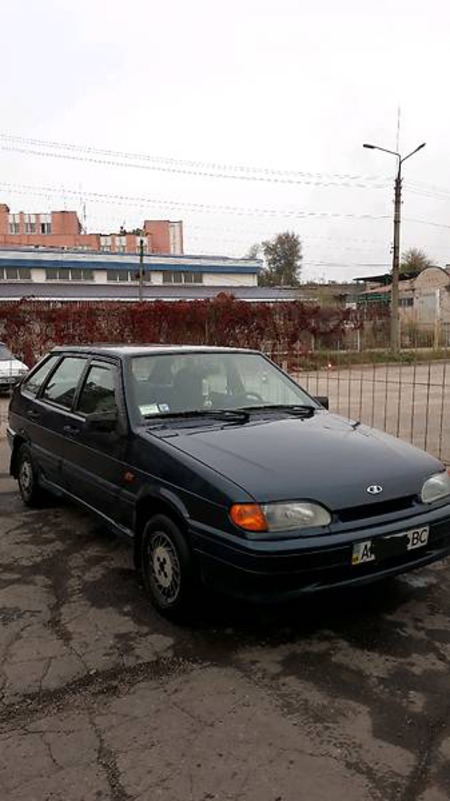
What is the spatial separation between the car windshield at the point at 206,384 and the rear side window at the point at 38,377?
4.96 feet

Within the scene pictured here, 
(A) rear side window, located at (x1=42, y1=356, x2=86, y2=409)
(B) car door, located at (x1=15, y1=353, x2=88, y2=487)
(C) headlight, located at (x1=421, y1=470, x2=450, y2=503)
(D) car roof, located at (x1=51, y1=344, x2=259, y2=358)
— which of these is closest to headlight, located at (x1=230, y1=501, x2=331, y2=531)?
(C) headlight, located at (x1=421, y1=470, x2=450, y2=503)

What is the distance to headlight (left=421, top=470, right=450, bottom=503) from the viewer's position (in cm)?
343

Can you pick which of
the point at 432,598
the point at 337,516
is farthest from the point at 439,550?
the point at 337,516

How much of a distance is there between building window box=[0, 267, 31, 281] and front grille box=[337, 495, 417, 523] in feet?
166

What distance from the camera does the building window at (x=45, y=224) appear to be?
78062 millimetres

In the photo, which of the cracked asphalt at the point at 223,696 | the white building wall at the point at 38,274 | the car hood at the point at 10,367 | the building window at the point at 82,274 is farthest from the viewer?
the building window at the point at 82,274

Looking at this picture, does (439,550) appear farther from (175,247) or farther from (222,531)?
(175,247)

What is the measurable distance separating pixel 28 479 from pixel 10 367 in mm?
10377

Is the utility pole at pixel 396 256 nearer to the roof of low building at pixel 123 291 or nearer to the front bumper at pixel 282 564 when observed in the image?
the roof of low building at pixel 123 291

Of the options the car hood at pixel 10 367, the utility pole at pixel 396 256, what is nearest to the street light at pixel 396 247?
the utility pole at pixel 396 256

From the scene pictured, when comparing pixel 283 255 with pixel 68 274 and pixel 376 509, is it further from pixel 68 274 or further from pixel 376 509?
pixel 376 509

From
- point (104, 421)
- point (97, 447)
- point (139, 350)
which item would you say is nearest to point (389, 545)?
point (104, 421)

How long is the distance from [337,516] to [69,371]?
2.81m

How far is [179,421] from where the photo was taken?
3904 mm
